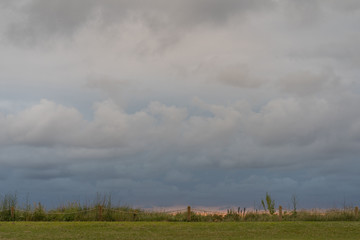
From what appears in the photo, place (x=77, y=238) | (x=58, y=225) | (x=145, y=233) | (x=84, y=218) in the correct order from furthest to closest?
(x=84, y=218) < (x=58, y=225) < (x=145, y=233) < (x=77, y=238)

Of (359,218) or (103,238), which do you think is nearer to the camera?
(103,238)

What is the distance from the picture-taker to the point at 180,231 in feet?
63.7

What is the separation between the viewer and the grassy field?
701 inches

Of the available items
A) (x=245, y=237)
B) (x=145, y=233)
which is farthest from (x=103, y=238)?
(x=245, y=237)

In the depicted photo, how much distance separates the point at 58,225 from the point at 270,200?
13.2 meters

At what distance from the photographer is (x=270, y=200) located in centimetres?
2689

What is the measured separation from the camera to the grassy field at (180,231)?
17797 mm

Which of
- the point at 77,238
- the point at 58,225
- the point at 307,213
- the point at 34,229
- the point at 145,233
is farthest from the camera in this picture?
the point at 307,213

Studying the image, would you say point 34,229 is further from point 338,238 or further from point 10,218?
point 338,238

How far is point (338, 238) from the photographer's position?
17.5 m

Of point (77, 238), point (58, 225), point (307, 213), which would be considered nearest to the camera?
point (77, 238)

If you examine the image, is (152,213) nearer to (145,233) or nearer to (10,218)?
(145,233)

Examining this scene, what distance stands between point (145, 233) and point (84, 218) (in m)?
6.97

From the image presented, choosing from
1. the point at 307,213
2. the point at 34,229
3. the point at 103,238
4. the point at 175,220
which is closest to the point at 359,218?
the point at 307,213
